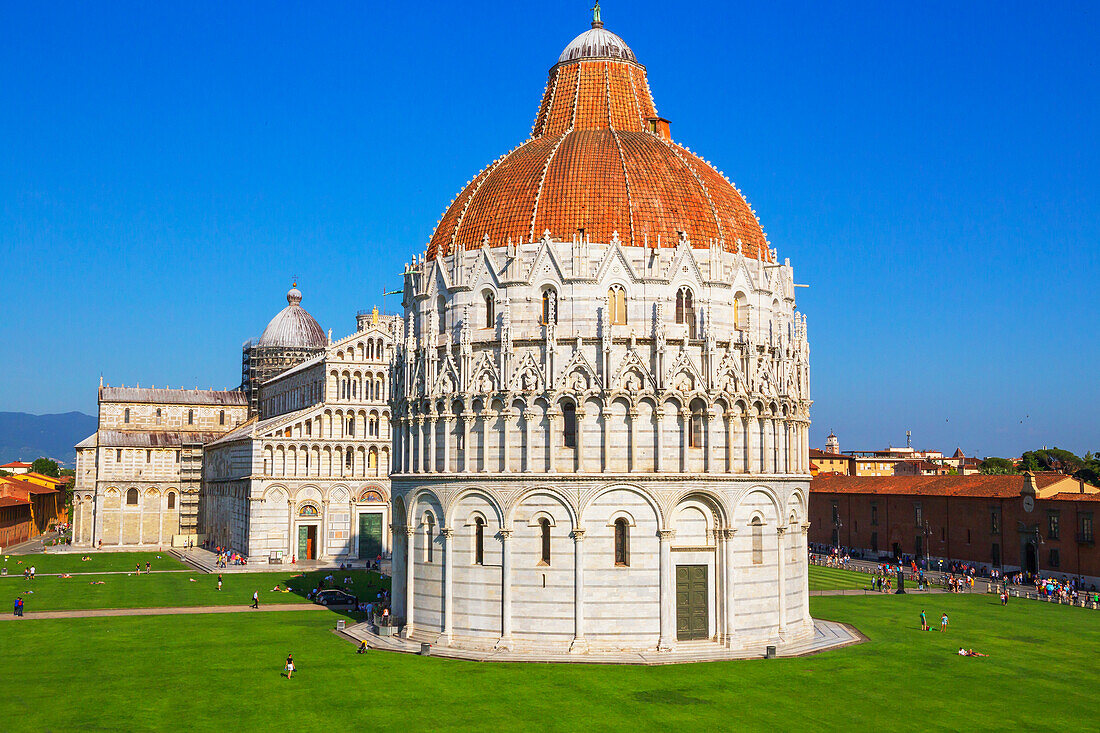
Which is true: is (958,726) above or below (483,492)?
below

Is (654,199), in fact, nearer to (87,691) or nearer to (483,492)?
(483,492)

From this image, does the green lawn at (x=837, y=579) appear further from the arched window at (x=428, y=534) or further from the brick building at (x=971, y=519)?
Result: the arched window at (x=428, y=534)

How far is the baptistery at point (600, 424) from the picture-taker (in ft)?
161

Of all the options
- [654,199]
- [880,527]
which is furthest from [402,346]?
[880,527]

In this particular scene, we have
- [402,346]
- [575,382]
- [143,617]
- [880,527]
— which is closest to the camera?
[575,382]

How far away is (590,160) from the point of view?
184ft

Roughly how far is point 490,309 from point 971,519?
6366cm

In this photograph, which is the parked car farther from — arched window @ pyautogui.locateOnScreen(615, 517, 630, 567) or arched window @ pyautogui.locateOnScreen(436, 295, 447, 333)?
arched window @ pyautogui.locateOnScreen(615, 517, 630, 567)

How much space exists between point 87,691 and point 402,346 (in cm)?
2360

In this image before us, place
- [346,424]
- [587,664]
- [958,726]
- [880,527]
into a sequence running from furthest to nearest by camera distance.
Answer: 1. [880,527]
2. [346,424]
3. [587,664]
4. [958,726]

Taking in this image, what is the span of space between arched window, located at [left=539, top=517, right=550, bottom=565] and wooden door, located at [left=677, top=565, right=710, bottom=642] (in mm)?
6325

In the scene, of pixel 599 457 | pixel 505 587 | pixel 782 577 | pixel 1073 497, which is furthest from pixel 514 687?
pixel 1073 497

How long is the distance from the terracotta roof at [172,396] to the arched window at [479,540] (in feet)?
288

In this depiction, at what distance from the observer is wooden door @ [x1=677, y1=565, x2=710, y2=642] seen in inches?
1949
